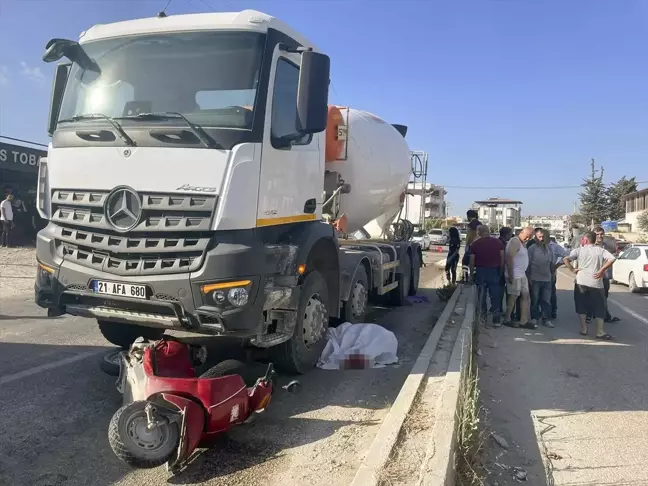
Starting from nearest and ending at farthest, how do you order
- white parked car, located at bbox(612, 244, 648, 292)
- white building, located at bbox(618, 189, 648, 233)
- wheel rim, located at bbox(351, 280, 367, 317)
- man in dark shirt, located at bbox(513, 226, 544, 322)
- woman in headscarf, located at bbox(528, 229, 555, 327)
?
wheel rim, located at bbox(351, 280, 367, 317)
woman in headscarf, located at bbox(528, 229, 555, 327)
man in dark shirt, located at bbox(513, 226, 544, 322)
white parked car, located at bbox(612, 244, 648, 292)
white building, located at bbox(618, 189, 648, 233)

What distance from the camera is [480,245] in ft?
28.9

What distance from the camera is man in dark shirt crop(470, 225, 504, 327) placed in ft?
28.5

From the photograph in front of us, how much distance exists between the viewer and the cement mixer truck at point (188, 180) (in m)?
3.94

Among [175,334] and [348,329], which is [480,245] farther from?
[175,334]

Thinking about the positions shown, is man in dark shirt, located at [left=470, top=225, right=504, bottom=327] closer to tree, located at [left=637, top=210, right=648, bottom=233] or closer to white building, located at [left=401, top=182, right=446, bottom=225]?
white building, located at [left=401, top=182, right=446, bottom=225]

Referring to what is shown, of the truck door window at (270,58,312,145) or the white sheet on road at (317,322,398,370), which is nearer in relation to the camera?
the truck door window at (270,58,312,145)

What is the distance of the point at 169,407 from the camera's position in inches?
126

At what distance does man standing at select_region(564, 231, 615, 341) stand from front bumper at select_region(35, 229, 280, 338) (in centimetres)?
571

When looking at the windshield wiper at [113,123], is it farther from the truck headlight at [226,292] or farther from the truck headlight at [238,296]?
the truck headlight at [238,296]

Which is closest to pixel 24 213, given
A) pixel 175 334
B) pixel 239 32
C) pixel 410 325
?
pixel 175 334

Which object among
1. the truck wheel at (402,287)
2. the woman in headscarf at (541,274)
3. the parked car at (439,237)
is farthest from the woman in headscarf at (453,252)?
the parked car at (439,237)

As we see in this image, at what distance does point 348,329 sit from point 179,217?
2730 mm

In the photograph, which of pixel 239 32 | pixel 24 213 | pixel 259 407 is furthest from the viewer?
pixel 24 213

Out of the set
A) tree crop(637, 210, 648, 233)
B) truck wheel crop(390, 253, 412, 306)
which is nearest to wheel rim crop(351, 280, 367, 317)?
truck wheel crop(390, 253, 412, 306)
